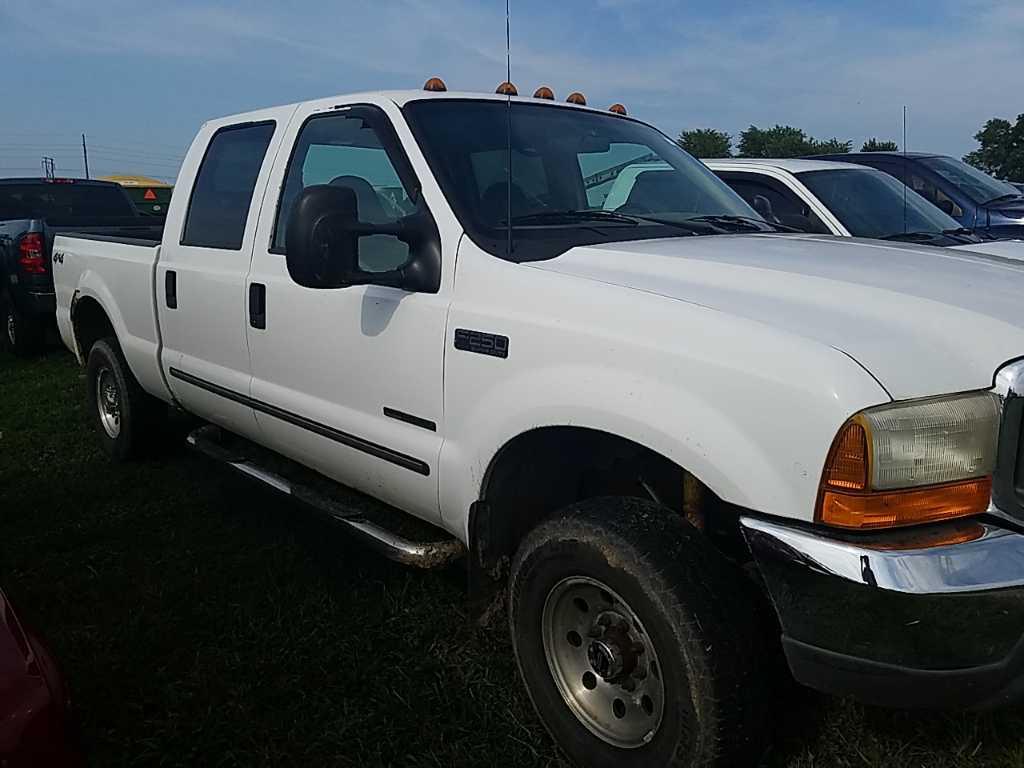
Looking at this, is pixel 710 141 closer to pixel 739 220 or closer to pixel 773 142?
pixel 773 142

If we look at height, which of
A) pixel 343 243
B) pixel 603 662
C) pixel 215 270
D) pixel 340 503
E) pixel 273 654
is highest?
pixel 343 243

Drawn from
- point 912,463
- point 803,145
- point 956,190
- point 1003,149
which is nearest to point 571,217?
point 912,463

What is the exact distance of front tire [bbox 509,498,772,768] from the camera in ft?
7.21

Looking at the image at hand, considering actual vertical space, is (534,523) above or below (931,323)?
below

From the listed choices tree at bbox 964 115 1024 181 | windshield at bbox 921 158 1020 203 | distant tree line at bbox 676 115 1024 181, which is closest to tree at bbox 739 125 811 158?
distant tree line at bbox 676 115 1024 181

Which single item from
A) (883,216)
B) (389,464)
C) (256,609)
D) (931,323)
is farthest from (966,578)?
(883,216)

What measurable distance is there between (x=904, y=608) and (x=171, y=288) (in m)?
3.52

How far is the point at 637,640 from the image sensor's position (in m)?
2.42

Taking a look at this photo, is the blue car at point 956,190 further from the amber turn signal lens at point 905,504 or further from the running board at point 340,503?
the amber turn signal lens at point 905,504

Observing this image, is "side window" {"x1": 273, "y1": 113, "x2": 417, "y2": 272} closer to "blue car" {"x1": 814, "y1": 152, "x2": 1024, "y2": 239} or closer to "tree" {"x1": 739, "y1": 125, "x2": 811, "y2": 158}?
"blue car" {"x1": 814, "y1": 152, "x2": 1024, "y2": 239}

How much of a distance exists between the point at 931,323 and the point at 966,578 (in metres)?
0.58

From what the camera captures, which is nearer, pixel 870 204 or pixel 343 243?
pixel 343 243

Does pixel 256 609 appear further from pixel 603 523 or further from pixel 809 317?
pixel 809 317

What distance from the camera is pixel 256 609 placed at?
11.8 ft
